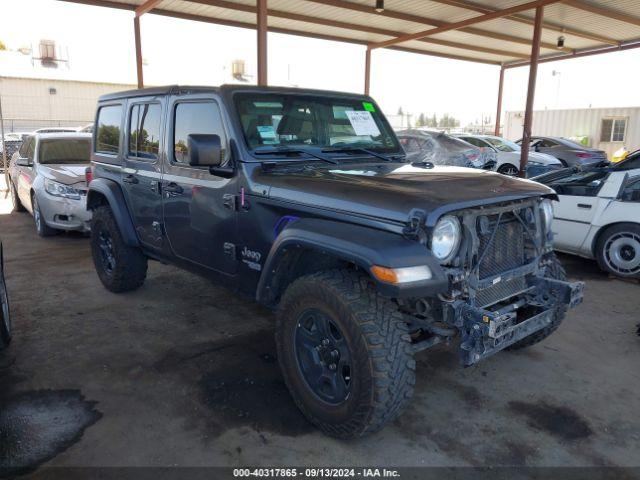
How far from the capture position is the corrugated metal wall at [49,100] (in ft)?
96.7

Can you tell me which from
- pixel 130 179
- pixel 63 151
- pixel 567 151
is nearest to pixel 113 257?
pixel 130 179

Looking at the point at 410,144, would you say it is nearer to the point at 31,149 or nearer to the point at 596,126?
the point at 31,149

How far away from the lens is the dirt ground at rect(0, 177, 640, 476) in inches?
109

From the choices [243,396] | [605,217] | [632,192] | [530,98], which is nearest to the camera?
[243,396]

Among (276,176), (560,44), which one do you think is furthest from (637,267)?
(560,44)

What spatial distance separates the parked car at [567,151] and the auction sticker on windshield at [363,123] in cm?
1263

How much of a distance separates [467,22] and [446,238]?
36.9ft

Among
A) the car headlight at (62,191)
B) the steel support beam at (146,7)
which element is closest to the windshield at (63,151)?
the car headlight at (62,191)

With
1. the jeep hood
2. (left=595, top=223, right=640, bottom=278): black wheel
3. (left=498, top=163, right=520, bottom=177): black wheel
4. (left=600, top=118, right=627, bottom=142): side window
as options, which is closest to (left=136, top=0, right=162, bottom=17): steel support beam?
the jeep hood

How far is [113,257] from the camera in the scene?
5246 millimetres

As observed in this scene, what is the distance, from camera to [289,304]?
2.96 m

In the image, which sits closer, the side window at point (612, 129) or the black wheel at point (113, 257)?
the black wheel at point (113, 257)

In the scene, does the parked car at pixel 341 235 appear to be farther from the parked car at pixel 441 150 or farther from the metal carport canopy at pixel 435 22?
the parked car at pixel 441 150

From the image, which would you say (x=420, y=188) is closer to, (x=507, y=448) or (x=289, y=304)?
(x=289, y=304)
